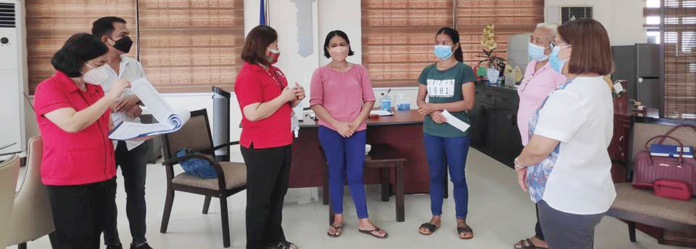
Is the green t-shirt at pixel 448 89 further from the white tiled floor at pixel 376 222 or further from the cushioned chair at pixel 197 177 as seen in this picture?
the cushioned chair at pixel 197 177

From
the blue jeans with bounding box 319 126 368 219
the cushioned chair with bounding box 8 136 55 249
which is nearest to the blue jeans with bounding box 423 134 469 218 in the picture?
the blue jeans with bounding box 319 126 368 219

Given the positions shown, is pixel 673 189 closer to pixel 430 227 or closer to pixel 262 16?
pixel 430 227

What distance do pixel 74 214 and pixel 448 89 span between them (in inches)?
84.9

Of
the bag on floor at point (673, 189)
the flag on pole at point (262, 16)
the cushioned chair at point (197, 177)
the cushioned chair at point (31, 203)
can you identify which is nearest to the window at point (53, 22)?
the flag on pole at point (262, 16)

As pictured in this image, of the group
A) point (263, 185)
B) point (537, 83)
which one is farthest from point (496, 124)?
point (263, 185)

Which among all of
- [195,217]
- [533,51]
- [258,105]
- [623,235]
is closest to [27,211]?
[258,105]

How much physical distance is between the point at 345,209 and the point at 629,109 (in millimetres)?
2156

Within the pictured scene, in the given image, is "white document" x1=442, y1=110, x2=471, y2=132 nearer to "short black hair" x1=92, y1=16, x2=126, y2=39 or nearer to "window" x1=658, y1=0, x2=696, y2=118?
"window" x1=658, y1=0, x2=696, y2=118

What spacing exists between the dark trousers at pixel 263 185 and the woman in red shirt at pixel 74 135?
2.66 ft

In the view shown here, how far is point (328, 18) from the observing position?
679cm

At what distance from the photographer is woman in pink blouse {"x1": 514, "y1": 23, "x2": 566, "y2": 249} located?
3090mm

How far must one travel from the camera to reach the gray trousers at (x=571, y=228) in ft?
6.39

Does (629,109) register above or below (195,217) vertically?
above

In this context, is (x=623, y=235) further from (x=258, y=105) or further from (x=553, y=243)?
(x=258, y=105)
